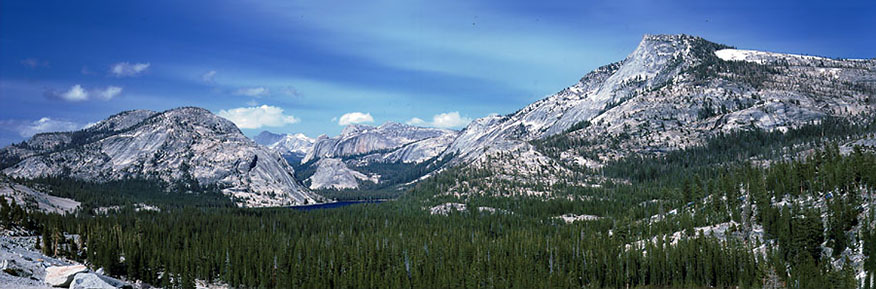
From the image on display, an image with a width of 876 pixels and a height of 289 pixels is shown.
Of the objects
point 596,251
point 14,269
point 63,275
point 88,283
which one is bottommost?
point 596,251

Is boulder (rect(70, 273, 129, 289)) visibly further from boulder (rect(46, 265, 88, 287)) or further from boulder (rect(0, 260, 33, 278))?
boulder (rect(0, 260, 33, 278))

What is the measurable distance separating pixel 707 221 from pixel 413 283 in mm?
93997

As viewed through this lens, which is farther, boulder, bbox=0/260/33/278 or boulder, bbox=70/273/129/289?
boulder, bbox=0/260/33/278

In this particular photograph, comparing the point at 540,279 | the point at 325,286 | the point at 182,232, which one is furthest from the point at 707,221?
the point at 182,232

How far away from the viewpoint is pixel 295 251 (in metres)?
147

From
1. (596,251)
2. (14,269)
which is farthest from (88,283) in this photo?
(596,251)

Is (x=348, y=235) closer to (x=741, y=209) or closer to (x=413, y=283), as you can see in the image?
(x=413, y=283)

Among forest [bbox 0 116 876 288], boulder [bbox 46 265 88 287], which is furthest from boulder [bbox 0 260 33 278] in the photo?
forest [bbox 0 116 876 288]

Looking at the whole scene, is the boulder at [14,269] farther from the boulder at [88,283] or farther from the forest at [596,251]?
the forest at [596,251]

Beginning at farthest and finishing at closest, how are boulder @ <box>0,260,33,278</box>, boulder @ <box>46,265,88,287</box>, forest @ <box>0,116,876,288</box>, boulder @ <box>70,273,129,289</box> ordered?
forest @ <box>0,116,876,288</box> < boulder @ <box>0,260,33,278</box> < boulder @ <box>46,265,88,287</box> < boulder @ <box>70,273,129,289</box>

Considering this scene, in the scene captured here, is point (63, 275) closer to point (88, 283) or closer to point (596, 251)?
point (88, 283)

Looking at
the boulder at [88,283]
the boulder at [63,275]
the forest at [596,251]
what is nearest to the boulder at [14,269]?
the boulder at [63,275]

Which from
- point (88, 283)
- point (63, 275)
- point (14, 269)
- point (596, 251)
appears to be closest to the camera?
point (88, 283)

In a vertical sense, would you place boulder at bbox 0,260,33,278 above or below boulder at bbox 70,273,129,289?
below
